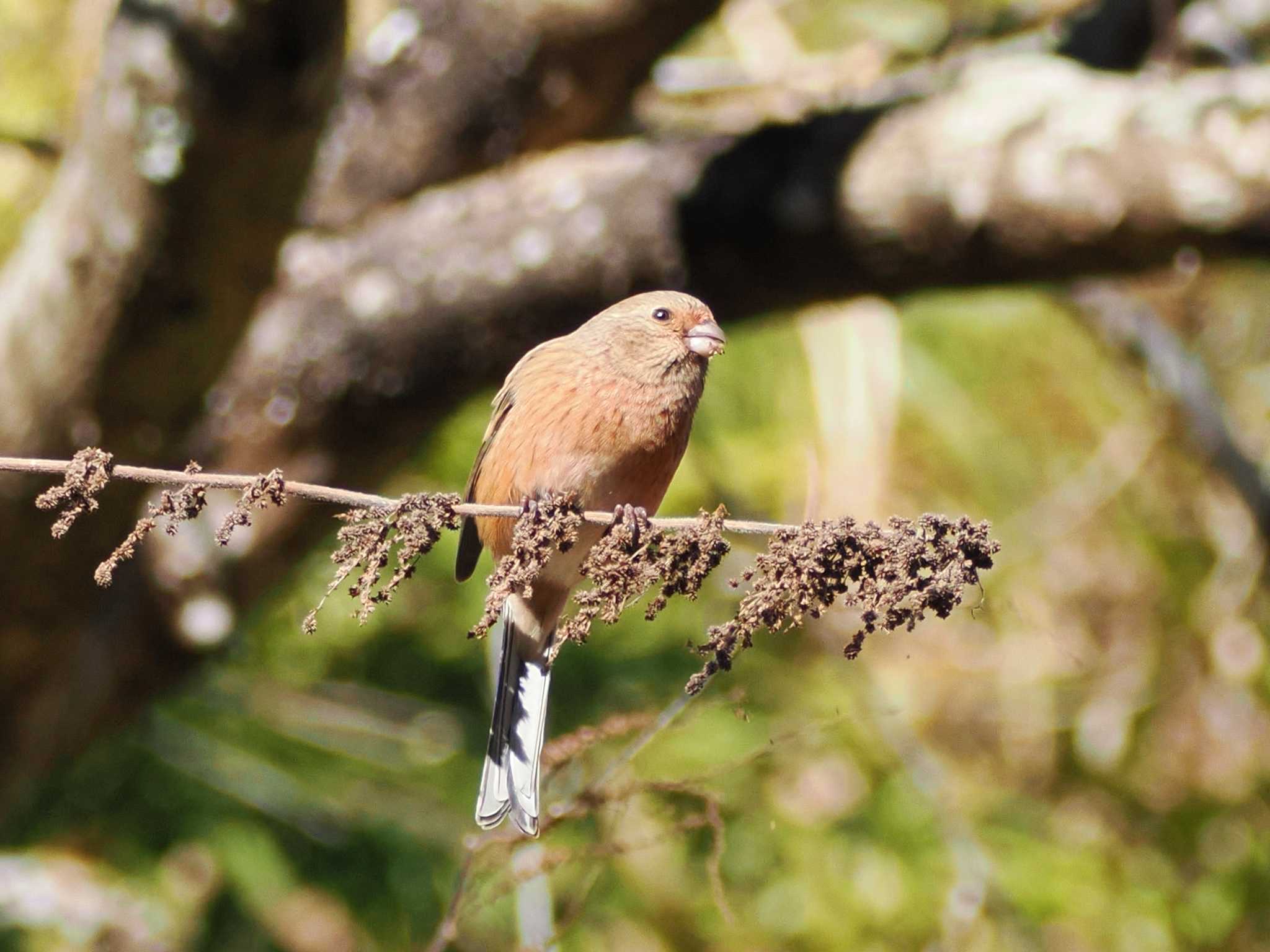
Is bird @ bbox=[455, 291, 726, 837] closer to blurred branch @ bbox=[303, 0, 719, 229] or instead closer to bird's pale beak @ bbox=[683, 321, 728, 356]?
bird's pale beak @ bbox=[683, 321, 728, 356]

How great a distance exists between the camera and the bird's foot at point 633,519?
1.70 metres

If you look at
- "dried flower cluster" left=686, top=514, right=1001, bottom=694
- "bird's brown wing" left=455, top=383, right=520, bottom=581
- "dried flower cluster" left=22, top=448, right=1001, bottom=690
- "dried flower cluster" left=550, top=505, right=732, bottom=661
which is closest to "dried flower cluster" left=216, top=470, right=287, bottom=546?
"dried flower cluster" left=22, top=448, right=1001, bottom=690

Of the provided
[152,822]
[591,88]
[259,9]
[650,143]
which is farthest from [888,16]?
[152,822]

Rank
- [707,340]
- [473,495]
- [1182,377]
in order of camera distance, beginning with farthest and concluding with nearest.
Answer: [1182,377] → [473,495] → [707,340]

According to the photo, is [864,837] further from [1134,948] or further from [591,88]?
[591,88]

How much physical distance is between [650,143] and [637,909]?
3548mm

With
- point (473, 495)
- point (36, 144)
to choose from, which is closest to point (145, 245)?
point (36, 144)

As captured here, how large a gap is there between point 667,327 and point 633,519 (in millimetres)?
545

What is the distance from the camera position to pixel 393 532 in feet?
5.10

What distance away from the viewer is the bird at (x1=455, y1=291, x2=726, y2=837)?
2303mm

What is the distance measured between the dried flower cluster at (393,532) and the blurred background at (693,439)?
2.16 feet

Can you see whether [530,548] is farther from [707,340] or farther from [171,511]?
[707,340]

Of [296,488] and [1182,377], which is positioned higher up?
[296,488]

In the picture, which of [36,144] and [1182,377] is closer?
[36,144]
